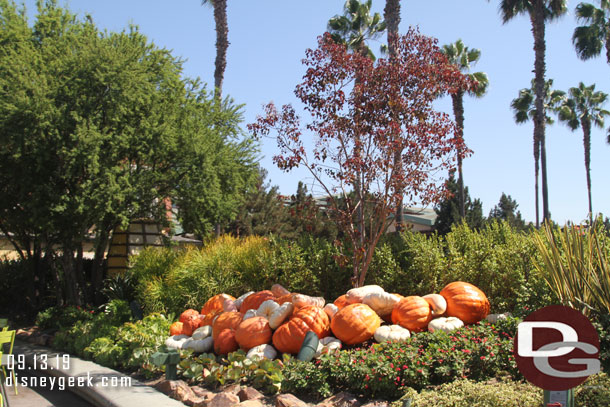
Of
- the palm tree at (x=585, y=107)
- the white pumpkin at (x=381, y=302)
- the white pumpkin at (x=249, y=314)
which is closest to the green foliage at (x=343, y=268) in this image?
the white pumpkin at (x=381, y=302)

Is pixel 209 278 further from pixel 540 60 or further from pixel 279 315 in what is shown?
pixel 540 60

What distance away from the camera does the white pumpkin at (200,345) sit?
8.46 m

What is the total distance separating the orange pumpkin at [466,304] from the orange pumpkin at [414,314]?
0.33 m

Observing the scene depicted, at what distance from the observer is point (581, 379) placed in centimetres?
318

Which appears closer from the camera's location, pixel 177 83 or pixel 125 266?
pixel 177 83

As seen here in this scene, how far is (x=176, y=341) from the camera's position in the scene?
29.3ft

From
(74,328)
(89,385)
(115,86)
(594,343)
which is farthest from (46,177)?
(594,343)

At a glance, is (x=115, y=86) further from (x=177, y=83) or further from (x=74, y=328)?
(x=74, y=328)

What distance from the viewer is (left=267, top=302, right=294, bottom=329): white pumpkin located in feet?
25.7

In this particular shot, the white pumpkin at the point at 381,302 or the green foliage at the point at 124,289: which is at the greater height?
the white pumpkin at the point at 381,302

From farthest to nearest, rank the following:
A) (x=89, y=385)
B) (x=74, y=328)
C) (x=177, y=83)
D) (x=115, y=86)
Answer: (x=177, y=83) < (x=115, y=86) < (x=74, y=328) < (x=89, y=385)

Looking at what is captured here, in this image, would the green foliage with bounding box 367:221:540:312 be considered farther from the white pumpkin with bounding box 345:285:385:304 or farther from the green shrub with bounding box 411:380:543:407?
the green shrub with bounding box 411:380:543:407

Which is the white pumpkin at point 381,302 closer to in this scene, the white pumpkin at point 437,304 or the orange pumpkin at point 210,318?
the white pumpkin at point 437,304

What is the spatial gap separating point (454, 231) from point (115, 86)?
8350mm
